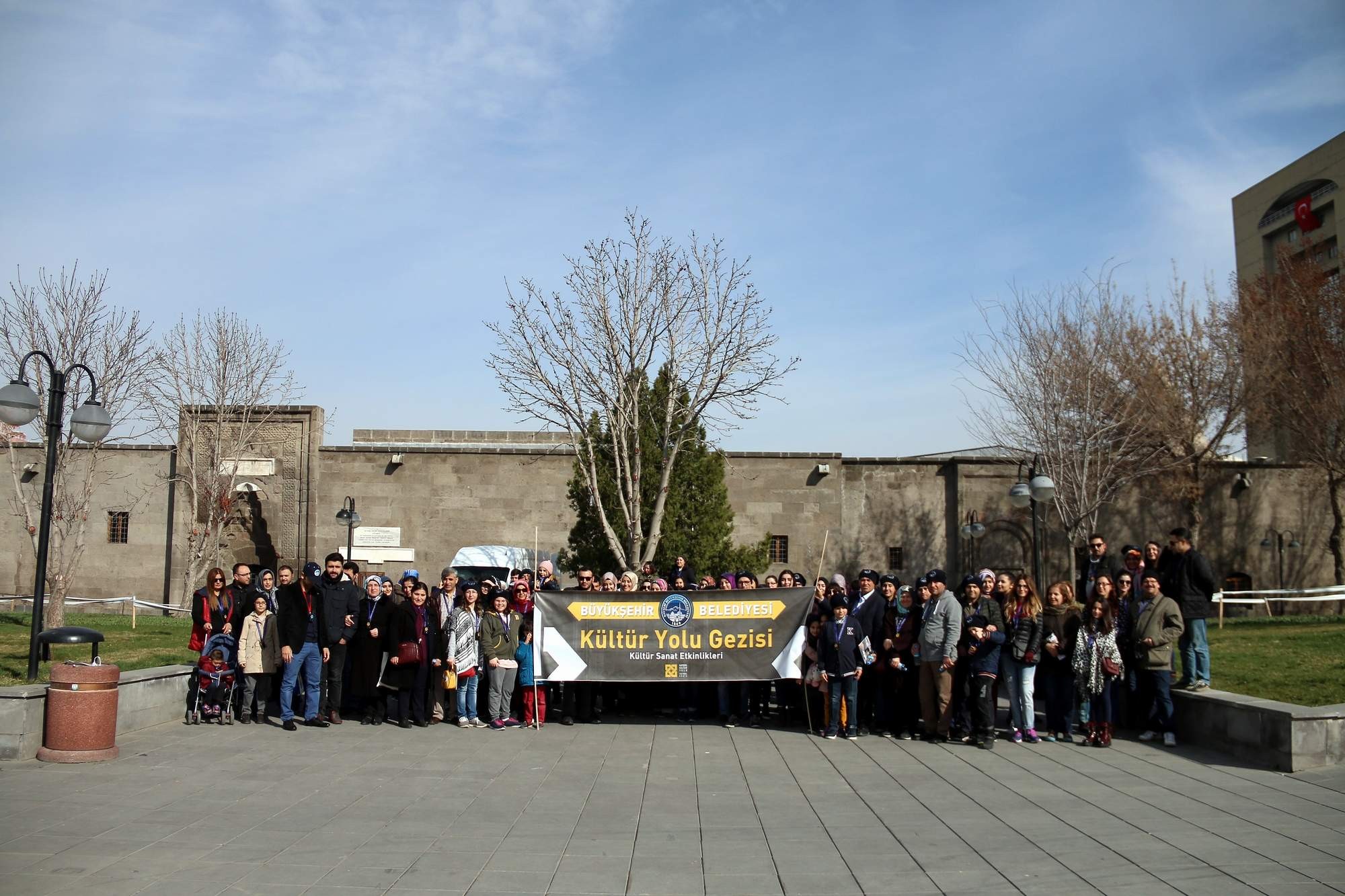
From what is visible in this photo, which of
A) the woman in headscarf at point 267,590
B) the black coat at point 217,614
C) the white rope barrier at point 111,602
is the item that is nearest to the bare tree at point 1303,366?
the woman in headscarf at point 267,590

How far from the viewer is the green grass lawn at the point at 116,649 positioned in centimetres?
Result: 1295

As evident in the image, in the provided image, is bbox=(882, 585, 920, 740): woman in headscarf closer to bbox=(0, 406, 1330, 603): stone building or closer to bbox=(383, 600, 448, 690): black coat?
bbox=(383, 600, 448, 690): black coat

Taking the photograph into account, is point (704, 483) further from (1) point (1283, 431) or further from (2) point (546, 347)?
(1) point (1283, 431)

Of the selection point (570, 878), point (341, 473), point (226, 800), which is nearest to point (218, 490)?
point (341, 473)

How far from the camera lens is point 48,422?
38.9 feet

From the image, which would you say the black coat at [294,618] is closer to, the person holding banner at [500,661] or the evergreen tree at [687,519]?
the person holding banner at [500,661]

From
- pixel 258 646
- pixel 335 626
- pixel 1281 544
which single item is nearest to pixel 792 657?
pixel 335 626

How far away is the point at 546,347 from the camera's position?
73.0 ft

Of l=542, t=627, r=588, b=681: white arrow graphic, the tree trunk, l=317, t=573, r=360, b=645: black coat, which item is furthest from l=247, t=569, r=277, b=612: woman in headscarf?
the tree trunk

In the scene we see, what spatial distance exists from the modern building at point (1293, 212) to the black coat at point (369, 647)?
42463 mm

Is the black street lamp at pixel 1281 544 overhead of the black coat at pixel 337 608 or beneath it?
overhead

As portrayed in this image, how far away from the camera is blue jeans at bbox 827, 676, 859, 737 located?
38.5 feet

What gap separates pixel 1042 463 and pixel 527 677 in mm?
20895

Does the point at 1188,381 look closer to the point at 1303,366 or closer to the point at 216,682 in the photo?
the point at 1303,366
